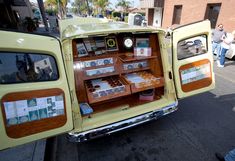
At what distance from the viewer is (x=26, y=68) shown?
1837 mm

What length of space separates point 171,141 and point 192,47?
171 centimetres

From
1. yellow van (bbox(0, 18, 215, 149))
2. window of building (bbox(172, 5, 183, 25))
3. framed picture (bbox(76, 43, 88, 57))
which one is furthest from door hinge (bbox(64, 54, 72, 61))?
window of building (bbox(172, 5, 183, 25))

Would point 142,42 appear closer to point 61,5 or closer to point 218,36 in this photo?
point 218,36

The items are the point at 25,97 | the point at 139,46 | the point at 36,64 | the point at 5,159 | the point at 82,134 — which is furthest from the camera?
the point at 139,46

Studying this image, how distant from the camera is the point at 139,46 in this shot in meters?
3.14

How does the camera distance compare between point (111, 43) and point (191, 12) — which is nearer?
point (111, 43)

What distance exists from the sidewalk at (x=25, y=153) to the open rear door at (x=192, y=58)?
250cm

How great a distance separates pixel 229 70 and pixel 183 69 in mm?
5321

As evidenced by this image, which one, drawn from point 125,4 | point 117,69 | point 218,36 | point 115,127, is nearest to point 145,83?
point 117,69

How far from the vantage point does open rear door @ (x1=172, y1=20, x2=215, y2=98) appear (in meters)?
2.58

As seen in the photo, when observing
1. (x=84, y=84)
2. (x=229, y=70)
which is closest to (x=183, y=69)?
(x=84, y=84)

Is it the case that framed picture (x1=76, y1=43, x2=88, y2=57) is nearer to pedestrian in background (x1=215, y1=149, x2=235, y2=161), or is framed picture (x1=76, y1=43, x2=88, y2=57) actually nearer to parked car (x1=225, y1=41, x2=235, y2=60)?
pedestrian in background (x1=215, y1=149, x2=235, y2=161)

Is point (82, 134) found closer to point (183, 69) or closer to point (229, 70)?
point (183, 69)

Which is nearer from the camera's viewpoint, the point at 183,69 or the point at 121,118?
the point at 121,118
